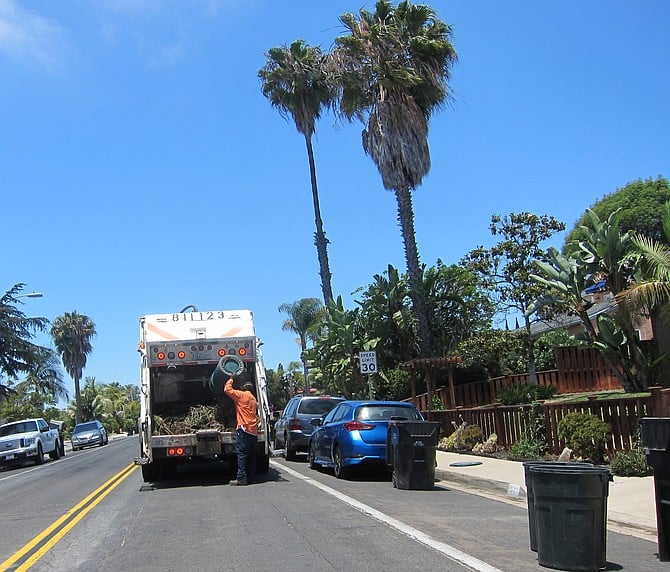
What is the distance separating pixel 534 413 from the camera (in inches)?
584

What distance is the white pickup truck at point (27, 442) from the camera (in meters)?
28.0

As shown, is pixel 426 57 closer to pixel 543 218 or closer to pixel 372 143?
pixel 372 143

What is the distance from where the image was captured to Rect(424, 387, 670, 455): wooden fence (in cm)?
1184

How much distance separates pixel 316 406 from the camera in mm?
19938

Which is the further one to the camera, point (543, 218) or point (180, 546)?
point (543, 218)

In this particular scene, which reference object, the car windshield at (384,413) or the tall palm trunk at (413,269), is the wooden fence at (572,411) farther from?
the tall palm trunk at (413,269)

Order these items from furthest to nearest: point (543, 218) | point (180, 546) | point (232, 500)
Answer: point (543, 218)
point (232, 500)
point (180, 546)

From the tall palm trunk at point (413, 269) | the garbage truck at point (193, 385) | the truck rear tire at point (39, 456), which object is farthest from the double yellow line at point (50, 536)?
the truck rear tire at point (39, 456)

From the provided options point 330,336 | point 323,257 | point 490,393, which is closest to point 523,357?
point 490,393

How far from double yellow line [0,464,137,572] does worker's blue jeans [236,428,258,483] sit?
248 cm

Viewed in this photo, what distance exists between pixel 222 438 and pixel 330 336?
15.4 m

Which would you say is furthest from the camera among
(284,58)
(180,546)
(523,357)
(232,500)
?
(284,58)

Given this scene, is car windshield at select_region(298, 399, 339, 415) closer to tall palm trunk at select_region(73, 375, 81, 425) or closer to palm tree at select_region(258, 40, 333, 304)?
palm tree at select_region(258, 40, 333, 304)

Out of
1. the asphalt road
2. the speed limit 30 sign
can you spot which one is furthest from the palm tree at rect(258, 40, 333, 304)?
the asphalt road
